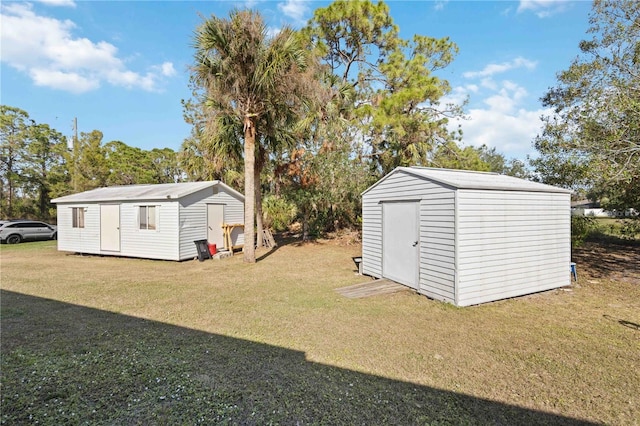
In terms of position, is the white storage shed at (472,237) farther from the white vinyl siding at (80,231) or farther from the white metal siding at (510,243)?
the white vinyl siding at (80,231)

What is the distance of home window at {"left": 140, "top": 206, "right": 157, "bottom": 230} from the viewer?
11.2m

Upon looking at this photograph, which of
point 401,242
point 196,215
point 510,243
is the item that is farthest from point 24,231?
point 510,243

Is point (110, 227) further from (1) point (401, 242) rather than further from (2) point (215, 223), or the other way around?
(1) point (401, 242)

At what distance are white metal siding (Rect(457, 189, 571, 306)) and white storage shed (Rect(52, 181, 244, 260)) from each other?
30.2ft

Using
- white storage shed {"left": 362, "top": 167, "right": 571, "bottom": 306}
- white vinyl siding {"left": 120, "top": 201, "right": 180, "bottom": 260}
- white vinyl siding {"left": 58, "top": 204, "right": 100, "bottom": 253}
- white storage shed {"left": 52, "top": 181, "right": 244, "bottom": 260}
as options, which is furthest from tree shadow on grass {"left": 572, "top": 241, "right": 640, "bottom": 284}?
white vinyl siding {"left": 58, "top": 204, "right": 100, "bottom": 253}

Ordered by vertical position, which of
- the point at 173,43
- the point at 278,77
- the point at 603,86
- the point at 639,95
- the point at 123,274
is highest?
the point at 173,43

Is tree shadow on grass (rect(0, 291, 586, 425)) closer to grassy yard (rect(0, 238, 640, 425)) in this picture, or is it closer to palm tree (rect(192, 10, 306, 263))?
grassy yard (rect(0, 238, 640, 425))

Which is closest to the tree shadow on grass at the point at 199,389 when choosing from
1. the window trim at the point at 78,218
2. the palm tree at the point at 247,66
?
the palm tree at the point at 247,66

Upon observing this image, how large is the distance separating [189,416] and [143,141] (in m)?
28.5

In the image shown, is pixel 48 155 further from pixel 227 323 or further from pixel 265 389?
pixel 265 389

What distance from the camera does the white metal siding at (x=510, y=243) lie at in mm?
5551

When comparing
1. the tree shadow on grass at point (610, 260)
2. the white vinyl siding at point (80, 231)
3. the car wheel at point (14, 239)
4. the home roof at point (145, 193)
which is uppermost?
the home roof at point (145, 193)

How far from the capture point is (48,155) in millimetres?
25750

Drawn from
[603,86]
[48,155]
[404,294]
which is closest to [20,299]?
[404,294]
